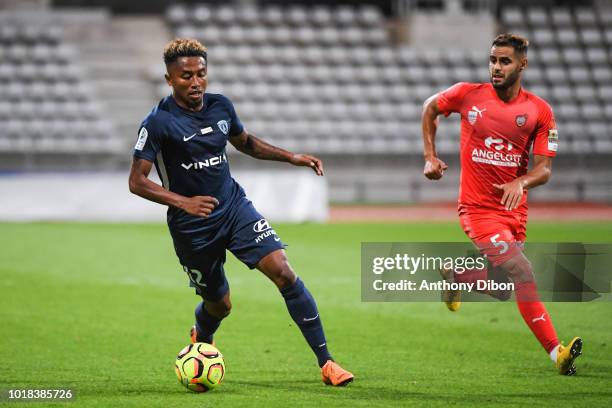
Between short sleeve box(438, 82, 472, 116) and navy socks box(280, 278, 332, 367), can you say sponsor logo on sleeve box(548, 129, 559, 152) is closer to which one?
short sleeve box(438, 82, 472, 116)

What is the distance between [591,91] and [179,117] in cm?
2846

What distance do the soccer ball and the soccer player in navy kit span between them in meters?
0.54

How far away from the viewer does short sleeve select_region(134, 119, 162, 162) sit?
6.45 meters

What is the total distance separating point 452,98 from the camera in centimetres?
757

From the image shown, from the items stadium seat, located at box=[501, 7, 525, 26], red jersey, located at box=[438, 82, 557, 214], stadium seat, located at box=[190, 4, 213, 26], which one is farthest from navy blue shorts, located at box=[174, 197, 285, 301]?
stadium seat, located at box=[501, 7, 525, 26]

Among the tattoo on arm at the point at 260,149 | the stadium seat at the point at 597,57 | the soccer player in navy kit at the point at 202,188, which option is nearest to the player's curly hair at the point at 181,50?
the soccer player in navy kit at the point at 202,188

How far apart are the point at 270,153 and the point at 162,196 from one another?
1.02 metres

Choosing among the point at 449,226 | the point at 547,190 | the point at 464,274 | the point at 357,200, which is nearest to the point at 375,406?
the point at 464,274

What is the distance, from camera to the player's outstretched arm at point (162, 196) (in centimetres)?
633

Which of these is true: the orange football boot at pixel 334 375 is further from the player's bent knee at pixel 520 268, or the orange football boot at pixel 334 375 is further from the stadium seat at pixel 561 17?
the stadium seat at pixel 561 17

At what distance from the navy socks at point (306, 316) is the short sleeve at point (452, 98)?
1.90 metres

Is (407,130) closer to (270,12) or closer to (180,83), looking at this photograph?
Result: (270,12)

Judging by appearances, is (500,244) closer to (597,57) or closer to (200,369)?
(200,369)

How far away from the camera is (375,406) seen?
19.4ft
